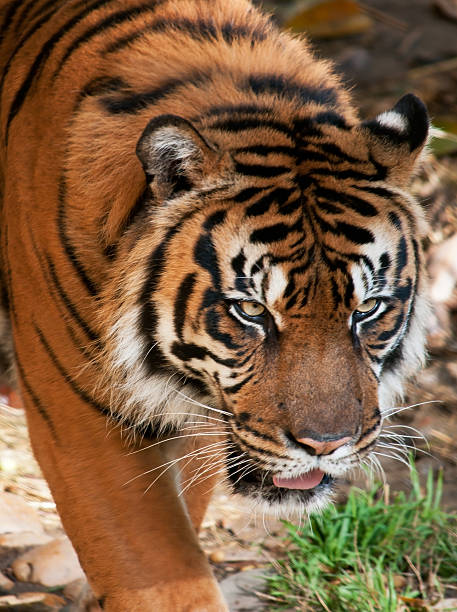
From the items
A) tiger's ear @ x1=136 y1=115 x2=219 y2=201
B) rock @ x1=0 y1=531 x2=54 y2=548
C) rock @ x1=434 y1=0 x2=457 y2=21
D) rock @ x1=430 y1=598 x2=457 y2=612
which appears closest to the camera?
tiger's ear @ x1=136 y1=115 x2=219 y2=201

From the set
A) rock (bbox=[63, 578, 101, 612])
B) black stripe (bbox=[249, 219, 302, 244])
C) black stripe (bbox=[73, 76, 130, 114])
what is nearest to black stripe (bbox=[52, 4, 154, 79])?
black stripe (bbox=[73, 76, 130, 114])

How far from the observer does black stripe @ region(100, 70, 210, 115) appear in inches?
90.3

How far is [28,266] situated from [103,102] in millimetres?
439

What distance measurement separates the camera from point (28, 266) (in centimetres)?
238

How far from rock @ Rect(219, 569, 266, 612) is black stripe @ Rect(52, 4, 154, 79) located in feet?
5.20

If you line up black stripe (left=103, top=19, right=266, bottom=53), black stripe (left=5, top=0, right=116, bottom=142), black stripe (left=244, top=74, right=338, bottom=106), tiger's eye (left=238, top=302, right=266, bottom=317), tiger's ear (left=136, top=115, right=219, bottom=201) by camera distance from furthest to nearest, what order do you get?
black stripe (left=5, top=0, right=116, bottom=142)
black stripe (left=103, top=19, right=266, bottom=53)
black stripe (left=244, top=74, right=338, bottom=106)
tiger's eye (left=238, top=302, right=266, bottom=317)
tiger's ear (left=136, top=115, right=219, bottom=201)

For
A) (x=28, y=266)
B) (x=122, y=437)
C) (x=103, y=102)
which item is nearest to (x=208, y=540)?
(x=122, y=437)

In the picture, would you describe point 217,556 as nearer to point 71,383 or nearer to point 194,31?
point 71,383

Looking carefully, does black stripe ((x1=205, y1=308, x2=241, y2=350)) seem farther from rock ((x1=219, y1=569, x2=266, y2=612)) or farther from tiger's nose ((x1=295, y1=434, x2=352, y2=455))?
rock ((x1=219, y1=569, x2=266, y2=612))

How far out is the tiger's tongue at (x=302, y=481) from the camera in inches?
88.7

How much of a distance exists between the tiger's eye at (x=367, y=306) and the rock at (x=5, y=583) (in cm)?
144

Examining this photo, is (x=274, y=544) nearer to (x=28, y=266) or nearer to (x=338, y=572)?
(x=338, y=572)

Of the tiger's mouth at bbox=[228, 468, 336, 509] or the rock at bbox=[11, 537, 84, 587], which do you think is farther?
the rock at bbox=[11, 537, 84, 587]

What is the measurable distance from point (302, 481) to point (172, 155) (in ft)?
2.65
